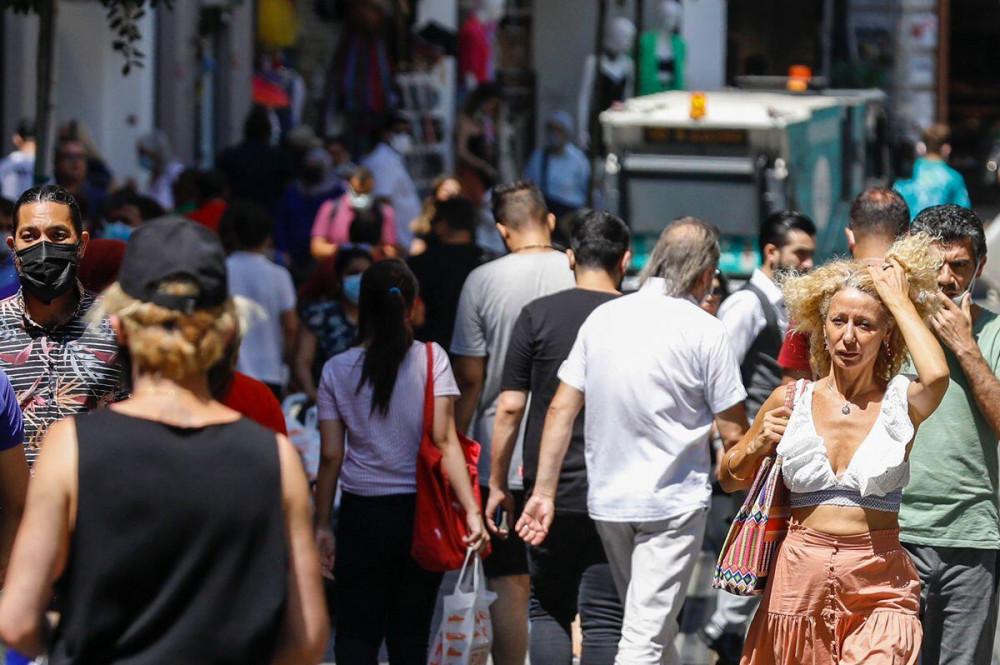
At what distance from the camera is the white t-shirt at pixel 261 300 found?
8586mm

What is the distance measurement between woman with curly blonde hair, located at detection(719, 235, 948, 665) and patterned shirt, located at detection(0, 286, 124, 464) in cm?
183

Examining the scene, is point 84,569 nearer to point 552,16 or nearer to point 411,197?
point 411,197

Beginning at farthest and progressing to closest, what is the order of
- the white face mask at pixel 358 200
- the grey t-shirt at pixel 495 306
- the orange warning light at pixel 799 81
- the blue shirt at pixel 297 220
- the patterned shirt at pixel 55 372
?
the orange warning light at pixel 799 81 < the blue shirt at pixel 297 220 < the white face mask at pixel 358 200 < the grey t-shirt at pixel 495 306 < the patterned shirt at pixel 55 372

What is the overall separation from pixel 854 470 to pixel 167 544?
7.27 feet

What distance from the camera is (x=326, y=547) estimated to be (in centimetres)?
587

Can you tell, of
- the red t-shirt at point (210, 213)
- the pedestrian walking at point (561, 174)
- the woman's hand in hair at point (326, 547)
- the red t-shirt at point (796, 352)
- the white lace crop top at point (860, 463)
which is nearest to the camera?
the white lace crop top at point (860, 463)

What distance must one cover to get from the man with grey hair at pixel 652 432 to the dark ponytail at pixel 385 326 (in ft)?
1.99

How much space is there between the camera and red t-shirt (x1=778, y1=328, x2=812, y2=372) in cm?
518

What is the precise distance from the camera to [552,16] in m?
23.3

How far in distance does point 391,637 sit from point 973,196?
904 inches

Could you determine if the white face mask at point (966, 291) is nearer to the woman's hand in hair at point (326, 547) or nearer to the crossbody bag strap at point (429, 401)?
the crossbody bag strap at point (429, 401)

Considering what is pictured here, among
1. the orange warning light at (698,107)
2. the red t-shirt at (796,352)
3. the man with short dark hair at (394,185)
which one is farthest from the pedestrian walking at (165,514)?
the orange warning light at (698,107)

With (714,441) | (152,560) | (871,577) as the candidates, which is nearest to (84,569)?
(152,560)

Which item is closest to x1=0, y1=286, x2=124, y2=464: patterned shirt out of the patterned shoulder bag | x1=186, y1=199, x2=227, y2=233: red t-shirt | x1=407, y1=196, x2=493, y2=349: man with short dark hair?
the patterned shoulder bag
